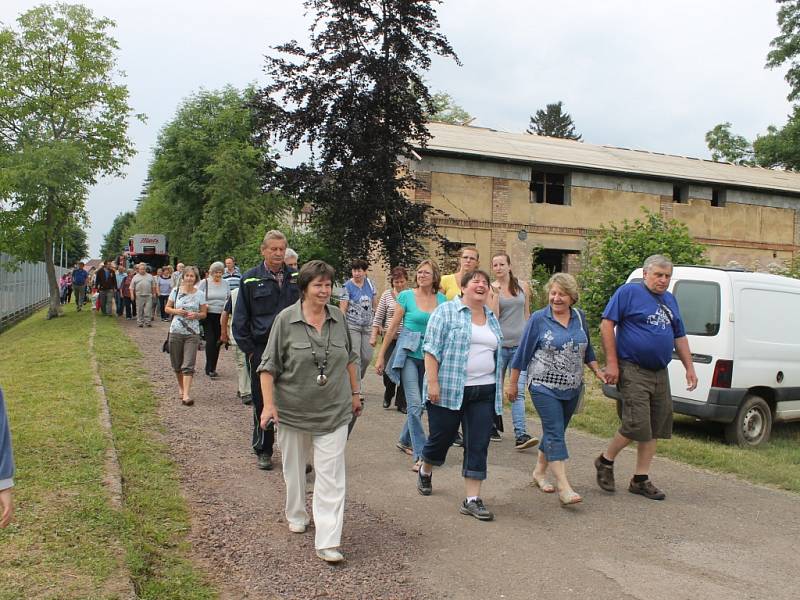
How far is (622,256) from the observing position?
48.1ft

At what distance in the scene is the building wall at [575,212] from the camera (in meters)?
25.0

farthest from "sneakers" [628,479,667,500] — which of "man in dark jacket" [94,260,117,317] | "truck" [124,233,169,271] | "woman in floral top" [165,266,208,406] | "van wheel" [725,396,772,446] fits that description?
"truck" [124,233,169,271]

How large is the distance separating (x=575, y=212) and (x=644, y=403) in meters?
21.8

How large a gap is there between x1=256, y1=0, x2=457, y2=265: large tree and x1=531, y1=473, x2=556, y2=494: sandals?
14.8m

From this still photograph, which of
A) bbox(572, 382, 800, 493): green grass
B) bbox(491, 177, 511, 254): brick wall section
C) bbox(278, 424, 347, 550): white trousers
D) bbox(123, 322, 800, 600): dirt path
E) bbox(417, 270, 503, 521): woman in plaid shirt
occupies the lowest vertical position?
bbox(572, 382, 800, 493): green grass

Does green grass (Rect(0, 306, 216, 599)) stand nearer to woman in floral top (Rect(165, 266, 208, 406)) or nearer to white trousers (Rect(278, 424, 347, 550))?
woman in floral top (Rect(165, 266, 208, 406))

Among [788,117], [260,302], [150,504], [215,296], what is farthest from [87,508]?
[788,117]

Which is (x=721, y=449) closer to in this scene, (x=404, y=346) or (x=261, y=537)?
(x=404, y=346)

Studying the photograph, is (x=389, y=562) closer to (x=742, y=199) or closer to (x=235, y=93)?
(x=742, y=199)

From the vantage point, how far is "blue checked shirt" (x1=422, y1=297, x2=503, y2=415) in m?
5.44

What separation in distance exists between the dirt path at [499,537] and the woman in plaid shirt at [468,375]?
48 cm

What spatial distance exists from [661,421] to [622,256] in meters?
8.99

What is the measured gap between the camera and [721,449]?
27.0 feet

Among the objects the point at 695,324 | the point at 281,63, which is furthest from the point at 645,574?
the point at 281,63
